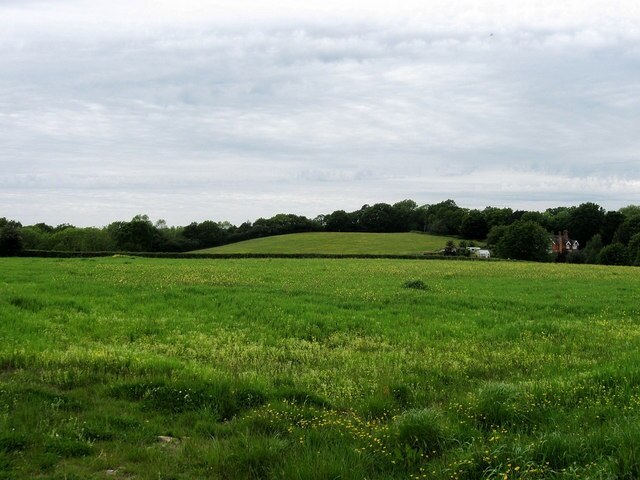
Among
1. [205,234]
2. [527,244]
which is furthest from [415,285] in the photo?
[205,234]

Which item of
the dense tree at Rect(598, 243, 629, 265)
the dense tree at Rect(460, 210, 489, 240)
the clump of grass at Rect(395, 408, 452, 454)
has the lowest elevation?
the dense tree at Rect(598, 243, 629, 265)

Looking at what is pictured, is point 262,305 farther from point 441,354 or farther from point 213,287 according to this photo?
point 441,354

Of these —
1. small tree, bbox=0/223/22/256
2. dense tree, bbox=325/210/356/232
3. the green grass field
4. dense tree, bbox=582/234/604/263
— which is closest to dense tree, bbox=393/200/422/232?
dense tree, bbox=325/210/356/232

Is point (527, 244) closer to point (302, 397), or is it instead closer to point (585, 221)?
point (585, 221)

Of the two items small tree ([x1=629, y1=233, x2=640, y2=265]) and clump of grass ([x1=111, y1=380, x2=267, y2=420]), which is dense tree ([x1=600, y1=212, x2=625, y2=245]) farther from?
clump of grass ([x1=111, y1=380, x2=267, y2=420])

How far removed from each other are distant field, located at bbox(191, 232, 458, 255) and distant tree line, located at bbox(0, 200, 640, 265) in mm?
13757

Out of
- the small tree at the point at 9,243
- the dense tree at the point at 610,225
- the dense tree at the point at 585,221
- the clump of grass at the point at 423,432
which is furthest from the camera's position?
the dense tree at the point at 585,221

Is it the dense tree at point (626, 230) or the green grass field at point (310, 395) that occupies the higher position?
the dense tree at point (626, 230)

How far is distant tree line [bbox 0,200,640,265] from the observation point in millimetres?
103438

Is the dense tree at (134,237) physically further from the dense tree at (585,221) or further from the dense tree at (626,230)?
the dense tree at (585,221)

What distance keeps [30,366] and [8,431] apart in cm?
362

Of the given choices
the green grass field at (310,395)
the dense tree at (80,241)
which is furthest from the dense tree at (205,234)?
the green grass field at (310,395)

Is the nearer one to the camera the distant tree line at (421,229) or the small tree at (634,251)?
the small tree at (634,251)

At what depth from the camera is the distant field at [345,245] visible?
10275 cm
